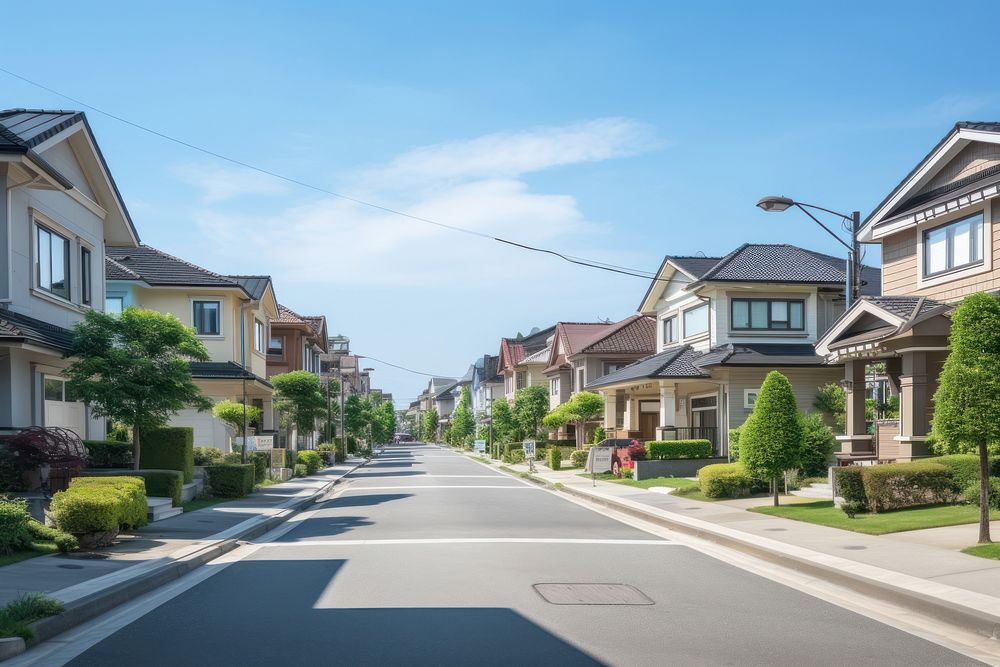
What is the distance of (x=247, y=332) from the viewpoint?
129 ft

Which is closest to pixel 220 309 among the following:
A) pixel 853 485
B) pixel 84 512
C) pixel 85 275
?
pixel 85 275

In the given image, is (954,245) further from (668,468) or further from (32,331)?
(32,331)

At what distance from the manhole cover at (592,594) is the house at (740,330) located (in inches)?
923

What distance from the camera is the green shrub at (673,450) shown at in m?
34.4

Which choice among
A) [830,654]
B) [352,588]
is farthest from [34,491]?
[830,654]

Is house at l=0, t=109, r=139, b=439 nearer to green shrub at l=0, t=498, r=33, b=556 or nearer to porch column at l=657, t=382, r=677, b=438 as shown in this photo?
green shrub at l=0, t=498, r=33, b=556

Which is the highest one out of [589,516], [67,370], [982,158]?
[982,158]

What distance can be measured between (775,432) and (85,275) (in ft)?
56.0

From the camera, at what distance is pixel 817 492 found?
78.8 feet

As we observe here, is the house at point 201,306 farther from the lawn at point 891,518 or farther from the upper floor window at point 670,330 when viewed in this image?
the lawn at point 891,518

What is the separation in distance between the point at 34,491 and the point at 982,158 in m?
21.1

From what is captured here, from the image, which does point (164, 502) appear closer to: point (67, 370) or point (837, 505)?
point (67, 370)

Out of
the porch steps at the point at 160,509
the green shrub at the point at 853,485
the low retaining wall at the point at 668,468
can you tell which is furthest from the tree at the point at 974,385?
the low retaining wall at the point at 668,468

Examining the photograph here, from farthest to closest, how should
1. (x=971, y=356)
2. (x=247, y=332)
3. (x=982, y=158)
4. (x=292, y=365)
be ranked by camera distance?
1. (x=292, y=365)
2. (x=247, y=332)
3. (x=982, y=158)
4. (x=971, y=356)
